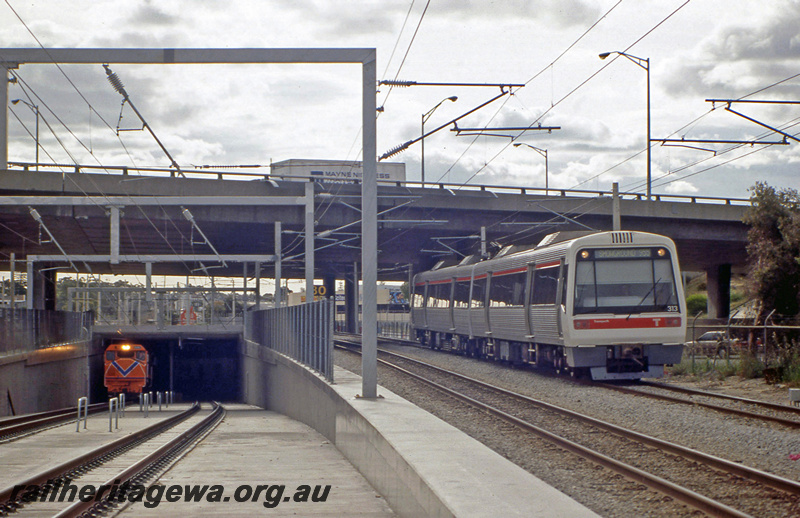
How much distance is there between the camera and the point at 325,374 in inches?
621

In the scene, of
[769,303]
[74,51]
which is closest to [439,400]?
[74,51]

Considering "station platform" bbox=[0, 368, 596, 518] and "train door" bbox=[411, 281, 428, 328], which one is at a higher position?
"train door" bbox=[411, 281, 428, 328]

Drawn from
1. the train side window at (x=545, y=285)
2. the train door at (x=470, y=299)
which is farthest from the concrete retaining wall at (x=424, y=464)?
the train door at (x=470, y=299)

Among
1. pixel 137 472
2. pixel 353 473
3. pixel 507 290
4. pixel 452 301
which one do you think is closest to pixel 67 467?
pixel 137 472

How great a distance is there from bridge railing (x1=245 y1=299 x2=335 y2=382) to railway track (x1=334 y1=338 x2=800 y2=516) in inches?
118

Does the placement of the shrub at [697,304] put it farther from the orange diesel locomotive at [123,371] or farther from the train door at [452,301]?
the orange diesel locomotive at [123,371]

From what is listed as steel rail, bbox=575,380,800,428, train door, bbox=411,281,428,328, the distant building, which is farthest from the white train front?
the distant building

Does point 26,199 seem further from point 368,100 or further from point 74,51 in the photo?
point 368,100

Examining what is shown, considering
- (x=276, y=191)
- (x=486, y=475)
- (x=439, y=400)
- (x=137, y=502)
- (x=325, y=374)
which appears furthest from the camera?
(x=276, y=191)

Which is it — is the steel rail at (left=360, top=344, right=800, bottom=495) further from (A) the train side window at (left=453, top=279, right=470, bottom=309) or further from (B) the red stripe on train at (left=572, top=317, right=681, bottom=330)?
(A) the train side window at (left=453, top=279, right=470, bottom=309)

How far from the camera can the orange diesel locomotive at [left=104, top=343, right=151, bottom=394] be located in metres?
39.5

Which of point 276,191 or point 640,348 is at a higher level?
point 276,191

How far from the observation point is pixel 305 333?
18938 mm

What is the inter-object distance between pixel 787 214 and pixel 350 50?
22209 millimetres
